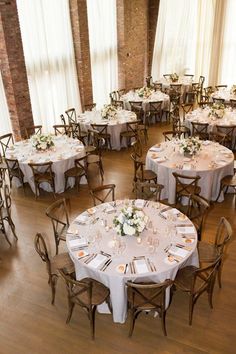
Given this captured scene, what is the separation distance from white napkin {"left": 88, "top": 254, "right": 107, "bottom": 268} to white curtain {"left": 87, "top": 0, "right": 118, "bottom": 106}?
9607 millimetres

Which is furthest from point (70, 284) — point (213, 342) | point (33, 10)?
point (33, 10)

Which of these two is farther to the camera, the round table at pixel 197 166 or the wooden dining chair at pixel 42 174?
the wooden dining chair at pixel 42 174

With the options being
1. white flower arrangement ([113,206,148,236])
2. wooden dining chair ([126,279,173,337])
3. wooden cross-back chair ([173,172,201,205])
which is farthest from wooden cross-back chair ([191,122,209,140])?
wooden dining chair ([126,279,173,337])

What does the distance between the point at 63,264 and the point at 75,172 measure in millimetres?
3096

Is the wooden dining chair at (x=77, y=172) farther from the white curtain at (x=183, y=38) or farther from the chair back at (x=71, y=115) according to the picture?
the white curtain at (x=183, y=38)

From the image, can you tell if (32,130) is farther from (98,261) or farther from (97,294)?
(97,294)

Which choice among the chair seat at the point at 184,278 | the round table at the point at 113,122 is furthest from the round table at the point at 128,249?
the round table at the point at 113,122

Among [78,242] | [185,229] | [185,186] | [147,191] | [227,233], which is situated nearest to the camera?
[78,242]

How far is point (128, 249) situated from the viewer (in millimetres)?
4492

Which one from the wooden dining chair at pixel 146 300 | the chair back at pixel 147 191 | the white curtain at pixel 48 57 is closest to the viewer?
the wooden dining chair at pixel 146 300

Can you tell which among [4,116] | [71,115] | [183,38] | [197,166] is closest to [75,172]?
[197,166]

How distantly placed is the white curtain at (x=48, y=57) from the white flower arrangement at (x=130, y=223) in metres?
6.89

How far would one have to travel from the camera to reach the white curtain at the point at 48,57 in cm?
974

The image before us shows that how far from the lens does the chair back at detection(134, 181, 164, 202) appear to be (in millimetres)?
5883
